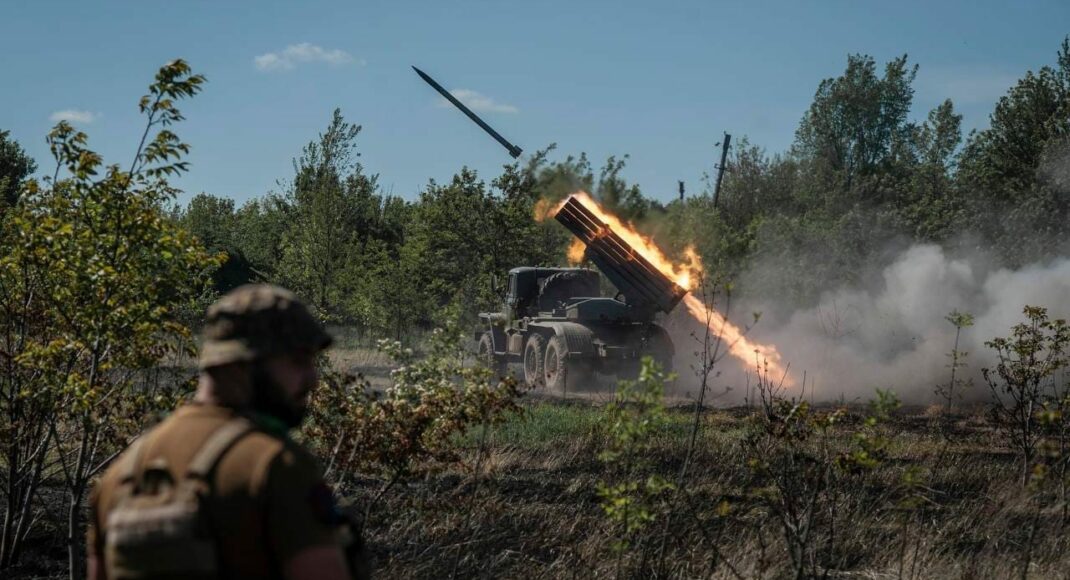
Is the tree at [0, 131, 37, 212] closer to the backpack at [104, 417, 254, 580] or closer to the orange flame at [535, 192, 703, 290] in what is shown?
the orange flame at [535, 192, 703, 290]

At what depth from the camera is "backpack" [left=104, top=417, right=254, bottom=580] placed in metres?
2.20

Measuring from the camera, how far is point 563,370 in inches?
805

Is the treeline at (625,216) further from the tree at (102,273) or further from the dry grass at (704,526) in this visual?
the tree at (102,273)

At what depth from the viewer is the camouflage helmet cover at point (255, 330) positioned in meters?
2.37

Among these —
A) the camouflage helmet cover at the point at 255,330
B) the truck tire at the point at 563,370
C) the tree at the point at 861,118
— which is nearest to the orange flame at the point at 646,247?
the truck tire at the point at 563,370

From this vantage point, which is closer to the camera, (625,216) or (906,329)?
(625,216)

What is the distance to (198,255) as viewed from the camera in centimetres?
632

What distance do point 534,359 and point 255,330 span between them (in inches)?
776

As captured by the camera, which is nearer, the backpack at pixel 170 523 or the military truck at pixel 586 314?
the backpack at pixel 170 523

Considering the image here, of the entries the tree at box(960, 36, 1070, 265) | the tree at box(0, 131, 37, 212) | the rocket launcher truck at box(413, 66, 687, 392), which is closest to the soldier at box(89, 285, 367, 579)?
the rocket launcher truck at box(413, 66, 687, 392)

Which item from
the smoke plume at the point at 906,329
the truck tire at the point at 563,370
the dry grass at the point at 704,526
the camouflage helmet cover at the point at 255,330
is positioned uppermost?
the smoke plume at the point at 906,329

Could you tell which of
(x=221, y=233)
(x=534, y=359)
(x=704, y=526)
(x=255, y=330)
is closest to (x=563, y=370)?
(x=534, y=359)

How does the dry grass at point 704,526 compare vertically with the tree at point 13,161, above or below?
below

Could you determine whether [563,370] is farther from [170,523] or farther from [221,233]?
[221,233]
